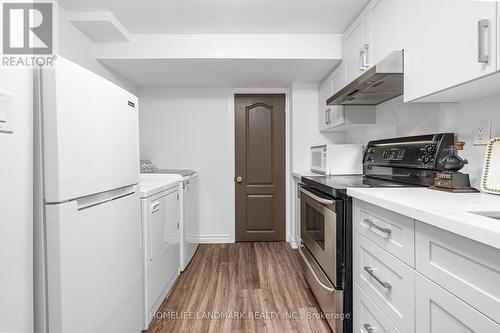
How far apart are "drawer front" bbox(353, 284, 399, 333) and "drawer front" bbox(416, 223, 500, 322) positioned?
1.24 ft

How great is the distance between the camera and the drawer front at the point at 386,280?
1059 millimetres

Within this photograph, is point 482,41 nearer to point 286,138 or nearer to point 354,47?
point 354,47

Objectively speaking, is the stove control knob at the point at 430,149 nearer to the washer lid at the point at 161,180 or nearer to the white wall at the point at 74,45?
the washer lid at the point at 161,180

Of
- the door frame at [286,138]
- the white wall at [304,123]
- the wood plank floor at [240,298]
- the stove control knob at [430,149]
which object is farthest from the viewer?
the door frame at [286,138]

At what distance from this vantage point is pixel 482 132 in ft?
4.65

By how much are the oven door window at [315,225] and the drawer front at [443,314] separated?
2.77 feet

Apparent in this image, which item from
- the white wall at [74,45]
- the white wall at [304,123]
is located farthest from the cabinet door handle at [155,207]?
the white wall at [304,123]

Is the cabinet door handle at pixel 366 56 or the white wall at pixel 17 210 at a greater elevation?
the cabinet door handle at pixel 366 56

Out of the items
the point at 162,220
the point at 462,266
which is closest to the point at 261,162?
the point at 162,220

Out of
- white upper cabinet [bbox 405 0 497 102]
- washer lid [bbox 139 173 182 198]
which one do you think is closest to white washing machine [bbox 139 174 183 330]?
washer lid [bbox 139 173 182 198]

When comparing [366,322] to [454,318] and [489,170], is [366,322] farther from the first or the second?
[489,170]

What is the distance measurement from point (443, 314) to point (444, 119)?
1.26 meters

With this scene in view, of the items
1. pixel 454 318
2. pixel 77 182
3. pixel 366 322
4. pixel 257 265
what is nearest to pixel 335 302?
pixel 366 322

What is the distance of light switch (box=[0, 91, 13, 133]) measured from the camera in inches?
31.0
